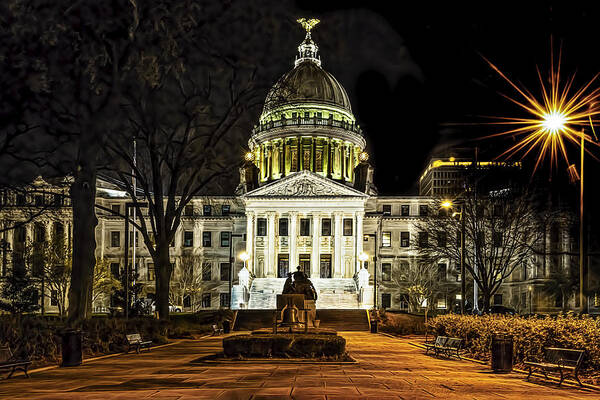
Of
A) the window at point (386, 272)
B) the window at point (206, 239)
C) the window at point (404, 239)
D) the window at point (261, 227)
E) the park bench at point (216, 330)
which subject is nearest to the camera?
the park bench at point (216, 330)

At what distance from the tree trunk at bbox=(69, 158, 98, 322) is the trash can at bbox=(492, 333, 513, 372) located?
1416 cm

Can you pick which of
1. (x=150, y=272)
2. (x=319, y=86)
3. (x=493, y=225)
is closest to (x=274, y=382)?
(x=493, y=225)

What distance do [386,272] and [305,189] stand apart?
18.1 m

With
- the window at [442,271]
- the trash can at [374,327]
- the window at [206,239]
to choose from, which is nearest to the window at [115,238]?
the window at [206,239]

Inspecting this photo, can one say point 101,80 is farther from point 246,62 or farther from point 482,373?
point 482,373

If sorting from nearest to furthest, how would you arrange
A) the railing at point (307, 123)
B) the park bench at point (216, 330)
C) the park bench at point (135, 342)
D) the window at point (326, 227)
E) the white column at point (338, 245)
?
the park bench at point (135, 342)
the park bench at point (216, 330)
the white column at point (338, 245)
the window at point (326, 227)
the railing at point (307, 123)

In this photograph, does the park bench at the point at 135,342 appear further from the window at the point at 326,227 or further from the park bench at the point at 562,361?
the window at the point at 326,227

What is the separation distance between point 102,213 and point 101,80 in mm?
68323

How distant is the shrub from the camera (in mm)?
16719

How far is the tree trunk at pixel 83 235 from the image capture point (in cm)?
2338

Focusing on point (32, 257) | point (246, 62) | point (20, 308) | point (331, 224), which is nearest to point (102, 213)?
point (32, 257)

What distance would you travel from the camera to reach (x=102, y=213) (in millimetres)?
88062

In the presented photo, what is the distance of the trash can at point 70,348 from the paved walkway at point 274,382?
1.19 feet

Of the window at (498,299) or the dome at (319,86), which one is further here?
the dome at (319,86)
